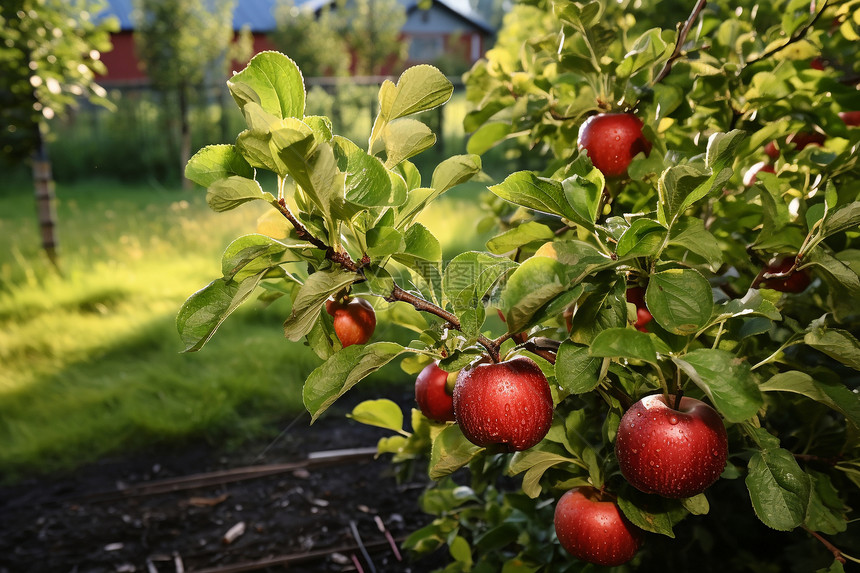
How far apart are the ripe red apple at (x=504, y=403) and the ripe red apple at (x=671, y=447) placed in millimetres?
84

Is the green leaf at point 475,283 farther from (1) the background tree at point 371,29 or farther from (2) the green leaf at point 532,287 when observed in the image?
(1) the background tree at point 371,29

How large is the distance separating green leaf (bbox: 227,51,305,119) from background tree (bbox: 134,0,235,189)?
821cm

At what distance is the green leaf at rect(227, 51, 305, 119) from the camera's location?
587 millimetres

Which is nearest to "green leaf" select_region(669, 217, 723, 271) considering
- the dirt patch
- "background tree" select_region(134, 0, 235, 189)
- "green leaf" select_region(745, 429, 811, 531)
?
"green leaf" select_region(745, 429, 811, 531)

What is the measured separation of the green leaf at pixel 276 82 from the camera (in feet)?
1.93

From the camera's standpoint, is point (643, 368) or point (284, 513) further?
point (284, 513)

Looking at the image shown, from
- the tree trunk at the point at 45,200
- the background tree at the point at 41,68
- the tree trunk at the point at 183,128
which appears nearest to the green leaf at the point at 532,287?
the background tree at the point at 41,68

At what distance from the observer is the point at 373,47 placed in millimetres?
15000

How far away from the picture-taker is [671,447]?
62cm

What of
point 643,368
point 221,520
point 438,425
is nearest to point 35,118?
point 221,520

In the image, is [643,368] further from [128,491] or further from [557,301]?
[128,491]

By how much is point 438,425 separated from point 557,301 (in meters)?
0.47

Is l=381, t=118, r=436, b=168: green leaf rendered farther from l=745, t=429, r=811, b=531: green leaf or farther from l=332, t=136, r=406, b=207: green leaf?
l=745, t=429, r=811, b=531: green leaf

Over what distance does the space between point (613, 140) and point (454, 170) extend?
290 mm
